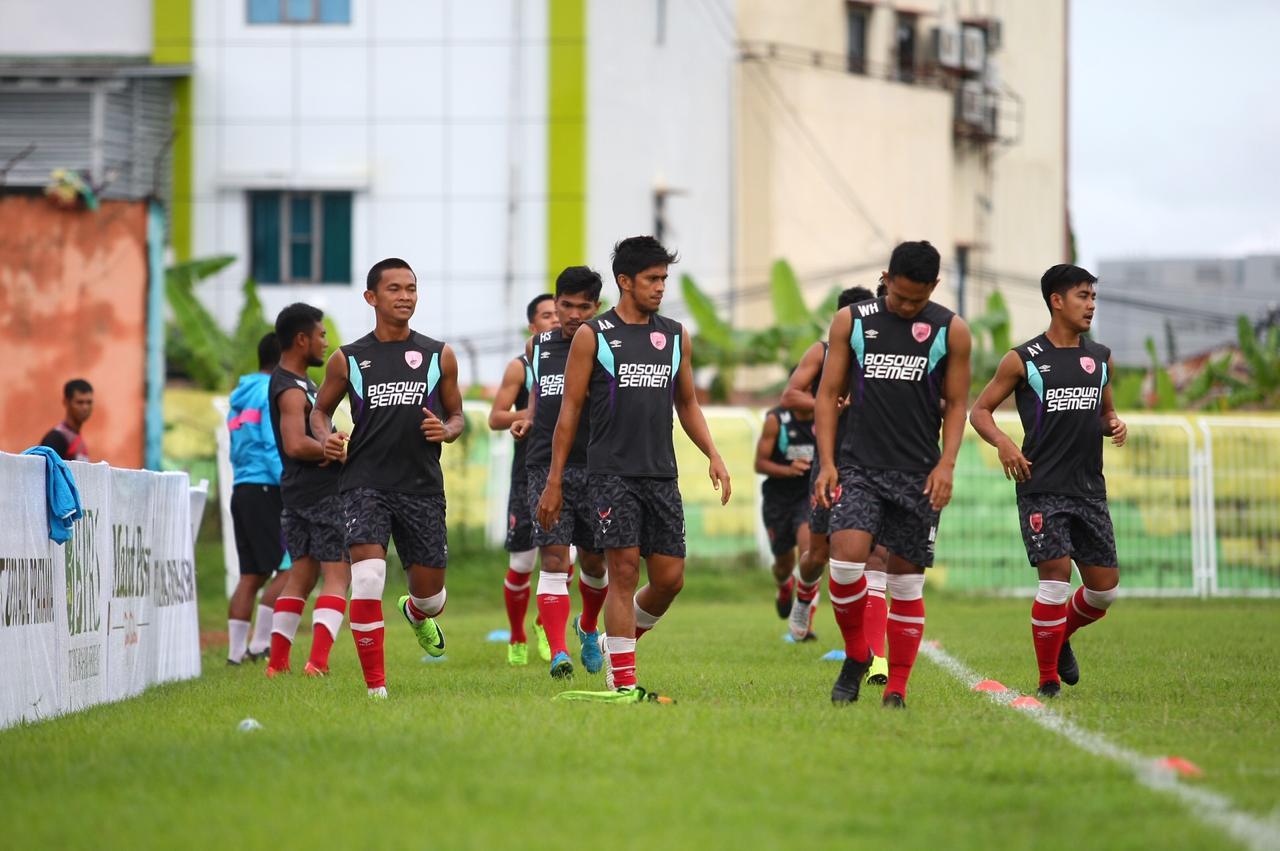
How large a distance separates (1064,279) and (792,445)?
14.9ft

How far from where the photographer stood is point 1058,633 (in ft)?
34.4

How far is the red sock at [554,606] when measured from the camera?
11626 mm

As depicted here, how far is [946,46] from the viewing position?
42906mm

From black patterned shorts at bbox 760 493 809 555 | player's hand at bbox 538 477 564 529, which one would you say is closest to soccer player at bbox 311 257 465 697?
player's hand at bbox 538 477 564 529

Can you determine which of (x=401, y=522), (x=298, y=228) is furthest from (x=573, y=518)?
(x=298, y=228)

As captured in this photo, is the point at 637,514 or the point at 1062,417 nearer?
the point at 637,514

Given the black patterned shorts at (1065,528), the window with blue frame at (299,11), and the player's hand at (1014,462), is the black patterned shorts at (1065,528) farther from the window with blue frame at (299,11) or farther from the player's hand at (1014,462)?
the window with blue frame at (299,11)

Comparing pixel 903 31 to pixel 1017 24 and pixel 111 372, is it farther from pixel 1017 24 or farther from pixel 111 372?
pixel 111 372

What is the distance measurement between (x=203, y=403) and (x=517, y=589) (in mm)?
12410

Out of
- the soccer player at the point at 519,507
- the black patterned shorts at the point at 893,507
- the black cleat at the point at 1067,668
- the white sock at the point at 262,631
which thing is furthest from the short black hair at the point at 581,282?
the white sock at the point at 262,631

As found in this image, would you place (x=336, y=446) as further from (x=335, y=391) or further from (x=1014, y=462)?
(x=1014, y=462)

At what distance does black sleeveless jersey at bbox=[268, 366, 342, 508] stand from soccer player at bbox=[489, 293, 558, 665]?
1.17m

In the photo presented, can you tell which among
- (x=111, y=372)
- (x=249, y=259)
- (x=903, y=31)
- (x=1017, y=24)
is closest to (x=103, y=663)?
(x=111, y=372)

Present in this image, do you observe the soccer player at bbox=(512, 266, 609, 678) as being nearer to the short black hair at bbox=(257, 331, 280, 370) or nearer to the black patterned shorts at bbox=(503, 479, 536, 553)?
the black patterned shorts at bbox=(503, 479, 536, 553)
